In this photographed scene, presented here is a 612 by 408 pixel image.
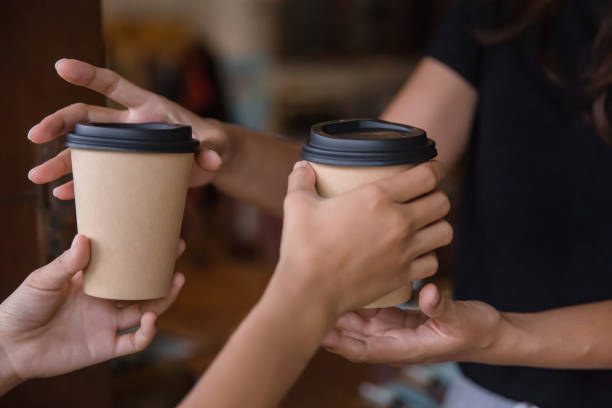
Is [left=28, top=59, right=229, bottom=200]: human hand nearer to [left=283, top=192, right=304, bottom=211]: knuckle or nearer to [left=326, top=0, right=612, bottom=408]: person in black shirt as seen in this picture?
[left=283, top=192, right=304, bottom=211]: knuckle

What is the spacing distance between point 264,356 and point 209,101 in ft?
14.0

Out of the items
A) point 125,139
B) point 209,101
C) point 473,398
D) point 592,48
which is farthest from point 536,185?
point 209,101

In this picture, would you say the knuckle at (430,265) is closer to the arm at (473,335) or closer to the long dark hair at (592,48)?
the arm at (473,335)

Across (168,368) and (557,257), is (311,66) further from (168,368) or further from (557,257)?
(557,257)

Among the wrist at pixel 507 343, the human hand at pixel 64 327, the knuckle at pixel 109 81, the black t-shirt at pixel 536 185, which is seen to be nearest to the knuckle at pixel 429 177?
the wrist at pixel 507 343

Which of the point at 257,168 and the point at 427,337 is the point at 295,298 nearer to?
the point at 427,337

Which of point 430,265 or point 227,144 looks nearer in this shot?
point 430,265

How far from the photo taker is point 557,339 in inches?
36.2

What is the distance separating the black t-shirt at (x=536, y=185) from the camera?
47.9 inches

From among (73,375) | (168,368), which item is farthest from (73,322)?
(168,368)

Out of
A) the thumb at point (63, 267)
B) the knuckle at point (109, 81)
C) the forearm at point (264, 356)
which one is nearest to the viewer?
the forearm at point (264, 356)

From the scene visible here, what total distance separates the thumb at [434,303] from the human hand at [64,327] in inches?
13.3

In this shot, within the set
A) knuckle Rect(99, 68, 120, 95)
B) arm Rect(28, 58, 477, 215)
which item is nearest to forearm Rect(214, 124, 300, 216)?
arm Rect(28, 58, 477, 215)

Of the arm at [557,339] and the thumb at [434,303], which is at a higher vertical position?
the thumb at [434,303]
